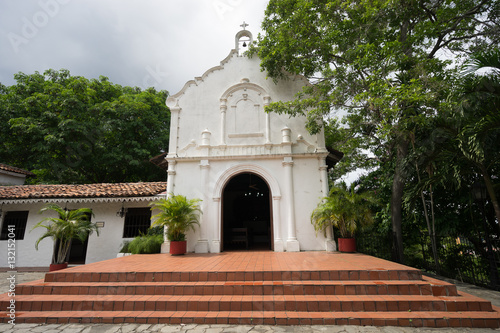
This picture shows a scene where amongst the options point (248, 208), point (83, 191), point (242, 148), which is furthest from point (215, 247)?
point (83, 191)

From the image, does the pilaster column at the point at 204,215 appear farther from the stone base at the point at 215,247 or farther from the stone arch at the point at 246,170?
the stone arch at the point at 246,170

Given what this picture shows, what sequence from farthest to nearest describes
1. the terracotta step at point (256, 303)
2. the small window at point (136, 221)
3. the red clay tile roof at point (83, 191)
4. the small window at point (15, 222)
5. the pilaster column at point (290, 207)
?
1. the small window at point (15, 222)
2. the small window at point (136, 221)
3. the red clay tile roof at point (83, 191)
4. the pilaster column at point (290, 207)
5. the terracotta step at point (256, 303)

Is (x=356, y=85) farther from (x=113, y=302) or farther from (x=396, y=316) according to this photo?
(x=113, y=302)

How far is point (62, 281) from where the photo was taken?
582cm

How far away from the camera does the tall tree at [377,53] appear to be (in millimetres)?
7340

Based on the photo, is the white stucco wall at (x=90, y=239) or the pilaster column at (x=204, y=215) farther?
the white stucco wall at (x=90, y=239)

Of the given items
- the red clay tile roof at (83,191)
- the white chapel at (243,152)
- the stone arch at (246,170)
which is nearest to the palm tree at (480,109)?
the white chapel at (243,152)

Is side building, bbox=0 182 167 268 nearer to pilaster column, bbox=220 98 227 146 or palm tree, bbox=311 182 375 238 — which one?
pilaster column, bbox=220 98 227 146

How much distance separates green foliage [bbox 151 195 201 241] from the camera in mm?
8438

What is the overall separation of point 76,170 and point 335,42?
18.1m

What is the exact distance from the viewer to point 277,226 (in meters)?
9.12

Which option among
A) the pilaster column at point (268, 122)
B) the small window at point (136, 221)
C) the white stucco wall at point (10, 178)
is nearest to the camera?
the pilaster column at point (268, 122)

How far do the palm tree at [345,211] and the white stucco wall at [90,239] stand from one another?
746cm

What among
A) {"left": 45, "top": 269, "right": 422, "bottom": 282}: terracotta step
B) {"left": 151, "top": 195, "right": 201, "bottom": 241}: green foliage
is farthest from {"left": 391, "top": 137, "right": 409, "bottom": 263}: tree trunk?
{"left": 151, "top": 195, "right": 201, "bottom": 241}: green foliage
